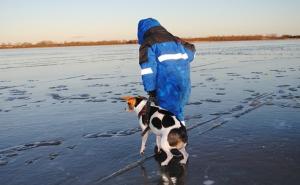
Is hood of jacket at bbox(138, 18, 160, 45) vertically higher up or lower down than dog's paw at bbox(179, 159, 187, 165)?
higher up

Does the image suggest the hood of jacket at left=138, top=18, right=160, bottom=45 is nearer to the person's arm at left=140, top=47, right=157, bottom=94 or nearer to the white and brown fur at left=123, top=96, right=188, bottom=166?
the person's arm at left=140, top=47, right=157, bottom=94

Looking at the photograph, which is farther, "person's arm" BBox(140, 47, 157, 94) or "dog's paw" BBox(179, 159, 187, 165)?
"dog's paw" BBox(179, 159, 187, 165)

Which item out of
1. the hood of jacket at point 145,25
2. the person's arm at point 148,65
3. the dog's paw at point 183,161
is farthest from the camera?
the dog's paw at point 183,161

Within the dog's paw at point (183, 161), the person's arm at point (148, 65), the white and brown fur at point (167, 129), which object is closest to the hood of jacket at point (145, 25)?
the person's arm at point (148, 65)

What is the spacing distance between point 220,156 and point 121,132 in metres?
2.55

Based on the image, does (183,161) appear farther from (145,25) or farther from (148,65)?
(145,25)

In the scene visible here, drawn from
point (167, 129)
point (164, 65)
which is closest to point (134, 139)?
point (167, 129)

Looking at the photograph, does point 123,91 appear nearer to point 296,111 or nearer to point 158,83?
point 296,111

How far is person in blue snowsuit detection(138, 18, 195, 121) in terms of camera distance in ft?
17.3

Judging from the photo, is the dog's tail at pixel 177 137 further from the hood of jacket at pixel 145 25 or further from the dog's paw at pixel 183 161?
the hood of jacket at pixel 145 25

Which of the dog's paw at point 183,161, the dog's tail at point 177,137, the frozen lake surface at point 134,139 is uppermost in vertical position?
the dog's tail at point 177,137

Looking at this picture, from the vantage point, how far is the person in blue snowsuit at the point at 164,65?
17.3 feet

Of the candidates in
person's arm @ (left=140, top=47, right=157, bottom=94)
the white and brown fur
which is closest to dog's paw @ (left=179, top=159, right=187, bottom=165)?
the white and brown fur

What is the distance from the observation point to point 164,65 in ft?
17.5
